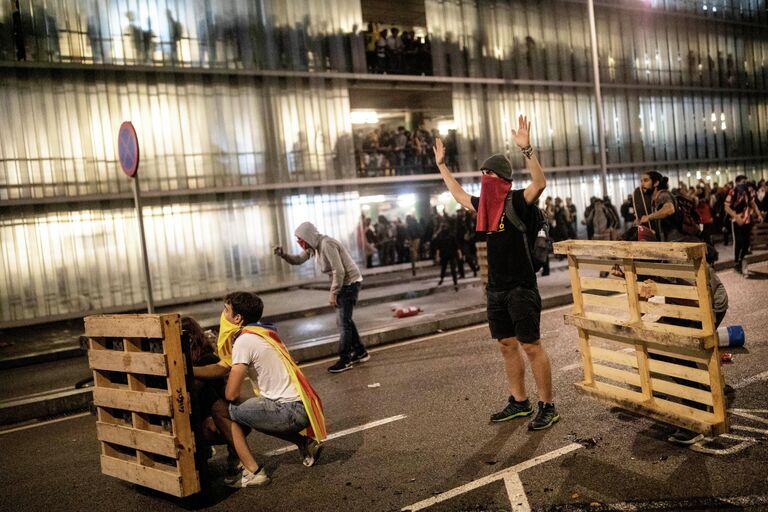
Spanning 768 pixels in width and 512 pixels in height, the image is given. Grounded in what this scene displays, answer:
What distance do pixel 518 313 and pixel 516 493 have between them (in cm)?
150

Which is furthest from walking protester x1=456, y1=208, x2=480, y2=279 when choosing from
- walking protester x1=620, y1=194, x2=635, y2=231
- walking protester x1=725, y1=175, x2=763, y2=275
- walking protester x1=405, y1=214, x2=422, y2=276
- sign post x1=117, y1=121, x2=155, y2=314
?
sign post x1=117, y1=121, x2=155, y2=314

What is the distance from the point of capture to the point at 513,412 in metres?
5.57

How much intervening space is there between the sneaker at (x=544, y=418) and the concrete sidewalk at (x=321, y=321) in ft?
16.1

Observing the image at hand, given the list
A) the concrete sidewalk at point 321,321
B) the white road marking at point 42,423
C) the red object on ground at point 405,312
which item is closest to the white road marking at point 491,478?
the white road marking at point 42,423

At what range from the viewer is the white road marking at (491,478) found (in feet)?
13.7

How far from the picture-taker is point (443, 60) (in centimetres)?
2566

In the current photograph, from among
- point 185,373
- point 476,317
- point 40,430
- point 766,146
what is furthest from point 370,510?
point 766,146

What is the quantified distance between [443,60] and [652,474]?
23.1 meters

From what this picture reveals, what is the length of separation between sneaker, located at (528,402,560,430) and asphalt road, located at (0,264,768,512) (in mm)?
94

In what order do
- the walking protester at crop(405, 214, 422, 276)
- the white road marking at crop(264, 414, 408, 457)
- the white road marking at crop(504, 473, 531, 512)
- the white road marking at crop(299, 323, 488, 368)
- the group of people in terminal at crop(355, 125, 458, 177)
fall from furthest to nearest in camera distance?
1. the walking protester at crop(405, 214, 422, 276)
2. the group of people in terminal at crop(355, 125, 458, 177)
3. the white road marking at crop(299, 323, 488, 368)
4. the white road marking at crop(264, 414, 408, 457)
5. the white road marking at crop(504, 473, 531, 512)

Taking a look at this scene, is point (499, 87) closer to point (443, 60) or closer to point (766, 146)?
point (443, 60)

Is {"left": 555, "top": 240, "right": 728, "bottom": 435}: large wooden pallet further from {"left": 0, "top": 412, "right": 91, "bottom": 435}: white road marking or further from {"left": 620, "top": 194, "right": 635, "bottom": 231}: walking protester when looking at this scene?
{"left": 620, "top": 194, "right": 635, "bottom": 231}: walking protester

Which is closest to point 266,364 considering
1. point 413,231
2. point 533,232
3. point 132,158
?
point 533,232

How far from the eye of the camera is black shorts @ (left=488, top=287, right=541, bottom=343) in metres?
5.24
